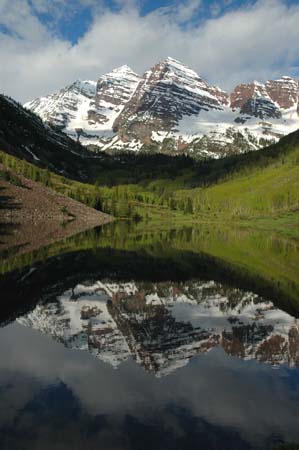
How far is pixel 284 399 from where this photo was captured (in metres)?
20.0

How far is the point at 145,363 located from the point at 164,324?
9171 millimetres

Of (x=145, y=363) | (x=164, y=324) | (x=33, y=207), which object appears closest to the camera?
(x=145, y=363)

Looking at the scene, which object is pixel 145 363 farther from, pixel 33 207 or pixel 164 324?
pixel 33 207

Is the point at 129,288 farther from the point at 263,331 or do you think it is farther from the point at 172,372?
the point at 172,372

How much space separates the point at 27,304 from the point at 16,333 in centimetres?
722

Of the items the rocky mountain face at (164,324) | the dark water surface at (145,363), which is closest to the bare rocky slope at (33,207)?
the dark water surface at (145,363)

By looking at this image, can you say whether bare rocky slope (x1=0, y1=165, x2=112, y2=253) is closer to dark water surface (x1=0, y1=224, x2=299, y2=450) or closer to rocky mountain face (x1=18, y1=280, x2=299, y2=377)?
dark water surface (x1=0, y1=224, x2=299, y2=450)

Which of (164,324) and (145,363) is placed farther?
(164,324)

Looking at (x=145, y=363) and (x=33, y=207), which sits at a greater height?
(x=33, y=207)

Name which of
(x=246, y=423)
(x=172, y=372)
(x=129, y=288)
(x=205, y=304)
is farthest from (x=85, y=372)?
(x=129, y=288)

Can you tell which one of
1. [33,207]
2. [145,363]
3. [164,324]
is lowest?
[164,324]

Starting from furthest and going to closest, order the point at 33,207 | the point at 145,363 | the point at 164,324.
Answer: the point at 33,207 → the point at 164,324 → the point at 145,363

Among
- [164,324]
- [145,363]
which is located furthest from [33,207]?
[145,363]

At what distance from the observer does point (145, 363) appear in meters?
24.0
